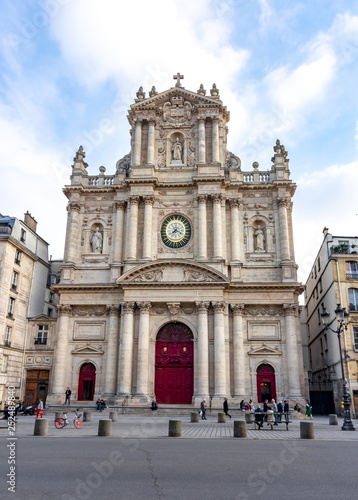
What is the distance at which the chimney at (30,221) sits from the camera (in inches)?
1804

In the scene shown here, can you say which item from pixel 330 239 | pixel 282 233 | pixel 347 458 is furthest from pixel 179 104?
pixel 347 458

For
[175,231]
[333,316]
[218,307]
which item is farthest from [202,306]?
[333,316]

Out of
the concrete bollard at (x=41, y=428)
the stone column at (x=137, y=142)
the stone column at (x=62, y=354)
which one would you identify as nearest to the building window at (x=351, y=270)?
the stone column at (x=137, y=142)

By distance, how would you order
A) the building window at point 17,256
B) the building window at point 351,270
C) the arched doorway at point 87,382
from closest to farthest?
1. the arched doorway at point 87,382
2. the building window at point 351,270
3. the building window at point 17,256

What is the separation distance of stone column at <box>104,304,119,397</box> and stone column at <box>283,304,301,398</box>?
1428cm

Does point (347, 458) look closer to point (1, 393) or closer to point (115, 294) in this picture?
point (115, 294)

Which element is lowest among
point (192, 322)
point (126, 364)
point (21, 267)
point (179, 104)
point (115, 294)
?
point (126, 364)

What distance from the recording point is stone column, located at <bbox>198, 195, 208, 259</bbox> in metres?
39.1

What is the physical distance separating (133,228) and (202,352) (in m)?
12.6

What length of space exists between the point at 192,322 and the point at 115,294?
7171 mm

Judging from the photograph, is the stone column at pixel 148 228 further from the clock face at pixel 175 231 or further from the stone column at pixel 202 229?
the stone column at pixel 202 229

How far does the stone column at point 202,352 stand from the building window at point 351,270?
1247 cm

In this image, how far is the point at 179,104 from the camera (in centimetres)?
4534

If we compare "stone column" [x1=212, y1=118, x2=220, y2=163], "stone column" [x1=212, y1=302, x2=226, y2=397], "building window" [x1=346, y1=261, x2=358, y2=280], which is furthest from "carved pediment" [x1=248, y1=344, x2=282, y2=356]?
"stone column" [x1=212, y1=118, x2=220, y2=163]
